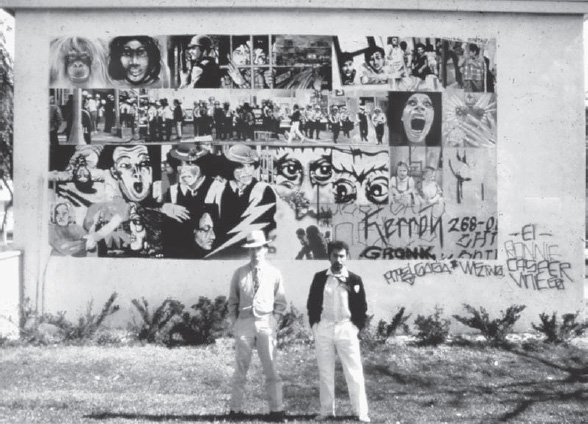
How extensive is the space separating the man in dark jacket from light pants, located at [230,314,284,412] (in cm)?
47

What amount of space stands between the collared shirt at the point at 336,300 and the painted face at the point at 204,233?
4977 millimetres

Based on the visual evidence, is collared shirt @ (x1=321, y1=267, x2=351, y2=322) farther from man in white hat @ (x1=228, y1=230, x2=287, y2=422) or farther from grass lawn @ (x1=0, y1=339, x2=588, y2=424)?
grass lawn @ (x1=0, y1=339, x2=588, y2=424)

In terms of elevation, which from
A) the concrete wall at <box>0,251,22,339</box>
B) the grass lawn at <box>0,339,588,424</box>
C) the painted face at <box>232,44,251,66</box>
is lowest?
the grass lawn at <box>0,339,588,424</box>

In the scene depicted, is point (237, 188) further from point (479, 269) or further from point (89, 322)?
point (479, 269)

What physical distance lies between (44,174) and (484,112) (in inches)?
292

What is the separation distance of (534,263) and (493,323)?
1587mm

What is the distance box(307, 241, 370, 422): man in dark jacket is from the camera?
777 cm

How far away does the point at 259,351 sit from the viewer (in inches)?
312

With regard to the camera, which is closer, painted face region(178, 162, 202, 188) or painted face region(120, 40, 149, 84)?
painted face region(178, 162, 202, 188)

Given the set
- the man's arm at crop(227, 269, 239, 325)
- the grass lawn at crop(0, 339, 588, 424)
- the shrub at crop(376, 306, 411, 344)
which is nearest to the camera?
the man's arm at crop(227, 269, 239, 325)

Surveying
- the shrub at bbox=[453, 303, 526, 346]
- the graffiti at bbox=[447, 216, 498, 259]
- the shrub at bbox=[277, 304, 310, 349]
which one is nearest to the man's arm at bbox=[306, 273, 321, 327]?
the shrub at bbox=[277, 304, 310, 349]

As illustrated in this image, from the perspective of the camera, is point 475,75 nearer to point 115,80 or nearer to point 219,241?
point 219,241

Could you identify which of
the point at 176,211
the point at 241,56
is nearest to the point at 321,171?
the point at 241,56

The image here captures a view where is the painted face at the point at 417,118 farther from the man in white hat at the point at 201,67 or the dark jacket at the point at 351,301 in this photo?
the dark jacket at the point at 351,301
